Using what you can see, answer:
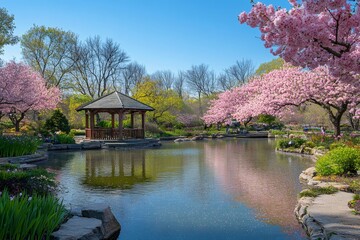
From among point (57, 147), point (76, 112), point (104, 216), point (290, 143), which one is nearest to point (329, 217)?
point (104, 216)

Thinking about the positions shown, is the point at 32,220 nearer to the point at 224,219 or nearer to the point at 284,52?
the point at 224,219

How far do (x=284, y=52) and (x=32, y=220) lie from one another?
16.8 feet

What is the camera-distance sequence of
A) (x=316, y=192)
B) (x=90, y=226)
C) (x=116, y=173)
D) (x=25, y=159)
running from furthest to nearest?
1. (x=25, y=159)
2. (x=116, y=173)
3. (x=316, y=192)
4. (x=90, y=226)

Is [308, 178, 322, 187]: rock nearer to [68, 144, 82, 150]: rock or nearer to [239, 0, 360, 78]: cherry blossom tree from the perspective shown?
[239, 0, 360, 78]: cherry blossom tree

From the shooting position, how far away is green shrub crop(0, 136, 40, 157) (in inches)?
577

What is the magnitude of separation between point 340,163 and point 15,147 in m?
12.5

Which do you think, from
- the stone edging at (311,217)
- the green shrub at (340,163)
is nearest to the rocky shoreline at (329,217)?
the stone edging at (311,217)

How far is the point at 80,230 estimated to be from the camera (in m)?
5.05

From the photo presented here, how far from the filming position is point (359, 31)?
263 inches

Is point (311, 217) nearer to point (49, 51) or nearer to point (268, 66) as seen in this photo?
point (49, 51)

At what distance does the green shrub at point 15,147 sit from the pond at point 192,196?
1.64m

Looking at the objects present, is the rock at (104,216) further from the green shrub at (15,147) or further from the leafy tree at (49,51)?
the leafy tree at (49,51)

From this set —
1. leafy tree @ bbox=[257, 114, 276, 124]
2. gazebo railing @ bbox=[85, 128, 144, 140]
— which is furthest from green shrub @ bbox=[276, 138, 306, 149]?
leafy tree @ bbox=[257, 114, 276, 124]

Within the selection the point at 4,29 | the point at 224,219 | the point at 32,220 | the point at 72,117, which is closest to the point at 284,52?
the point at 224,219
